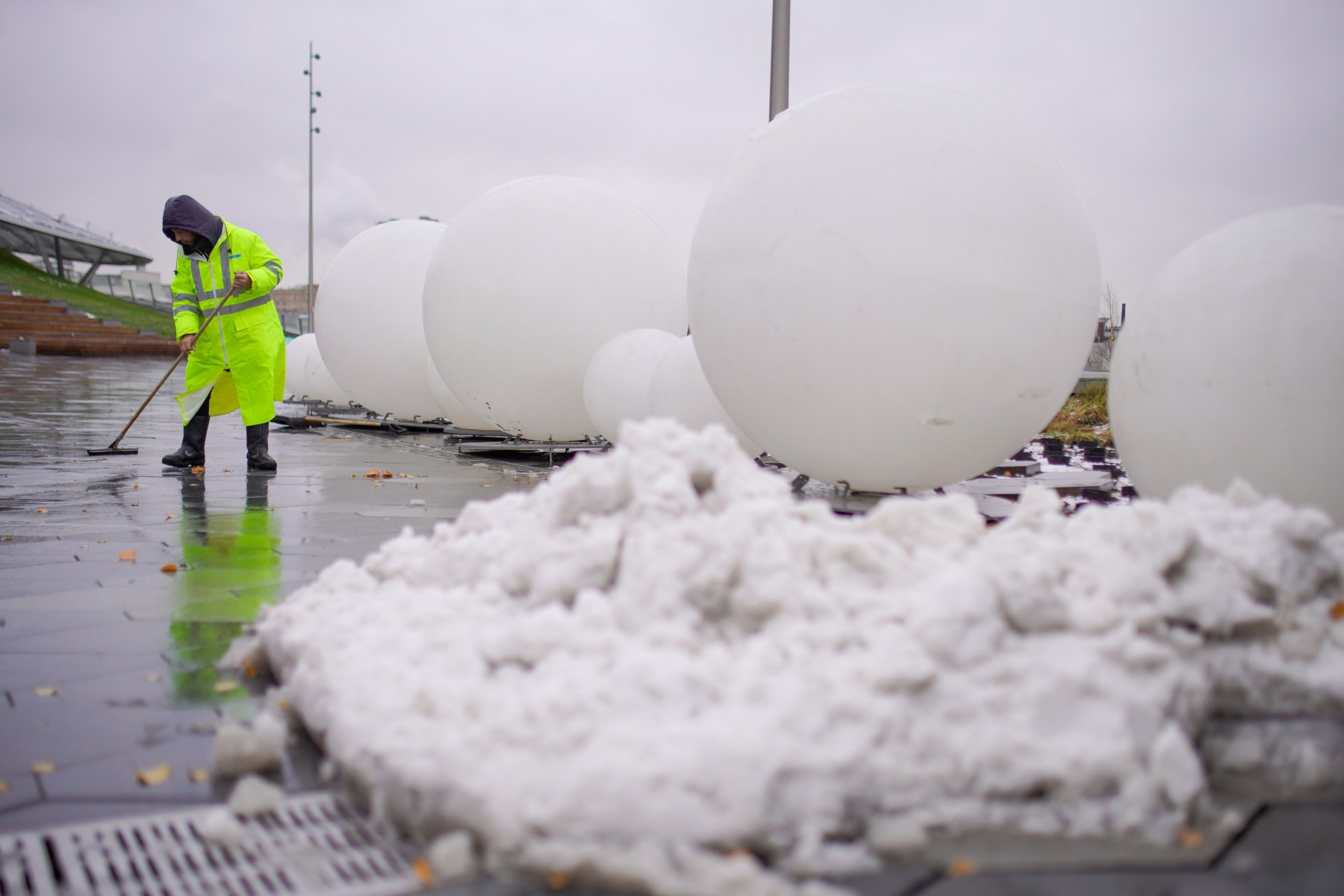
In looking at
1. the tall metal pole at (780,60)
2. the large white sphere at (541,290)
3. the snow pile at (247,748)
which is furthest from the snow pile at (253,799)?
the tall metal pole at (780,60)

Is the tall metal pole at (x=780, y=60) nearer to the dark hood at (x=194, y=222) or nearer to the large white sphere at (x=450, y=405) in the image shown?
the large white sphere at (x=450, y=405)

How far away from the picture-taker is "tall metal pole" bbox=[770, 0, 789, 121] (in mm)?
10109

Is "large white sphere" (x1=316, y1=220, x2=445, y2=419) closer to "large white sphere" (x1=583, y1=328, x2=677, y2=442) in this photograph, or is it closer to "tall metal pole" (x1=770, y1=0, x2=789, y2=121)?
"large white sphere" (x1=583, y1=328, x2=677, y2=442)

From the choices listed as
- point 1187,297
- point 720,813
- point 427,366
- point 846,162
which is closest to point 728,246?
point 846,162

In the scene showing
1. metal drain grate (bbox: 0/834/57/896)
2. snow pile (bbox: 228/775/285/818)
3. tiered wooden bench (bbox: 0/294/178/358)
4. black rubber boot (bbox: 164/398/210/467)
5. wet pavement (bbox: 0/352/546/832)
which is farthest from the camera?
tiered wooden bench (bbox: 0/294/178/358)

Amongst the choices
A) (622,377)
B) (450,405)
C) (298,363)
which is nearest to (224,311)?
(450,405)

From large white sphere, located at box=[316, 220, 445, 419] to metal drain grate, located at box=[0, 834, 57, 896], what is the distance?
916 centimetres

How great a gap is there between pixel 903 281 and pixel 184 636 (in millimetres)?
3247

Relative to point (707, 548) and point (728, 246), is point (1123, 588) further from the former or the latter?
point (728, 246)

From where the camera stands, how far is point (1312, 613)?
2.58 m

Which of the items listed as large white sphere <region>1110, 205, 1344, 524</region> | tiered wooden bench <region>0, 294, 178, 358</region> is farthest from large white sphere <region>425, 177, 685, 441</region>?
tiered wooden bench <region>0, 294, 178, 358</region>

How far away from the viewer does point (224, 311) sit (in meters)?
7.86

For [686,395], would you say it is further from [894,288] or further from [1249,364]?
[1249,364]

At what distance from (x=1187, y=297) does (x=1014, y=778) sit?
305 centimetres
